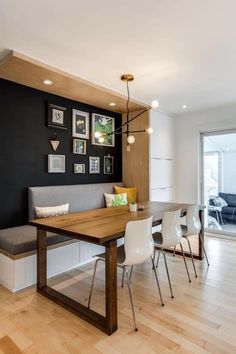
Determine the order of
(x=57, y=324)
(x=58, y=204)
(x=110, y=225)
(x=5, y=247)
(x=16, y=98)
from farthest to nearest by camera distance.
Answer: (x=58, y=204), (x=16, y=98), (x=5, y=247), (x=110, y=225), (x=57, y=324)

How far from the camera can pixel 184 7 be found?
187cm

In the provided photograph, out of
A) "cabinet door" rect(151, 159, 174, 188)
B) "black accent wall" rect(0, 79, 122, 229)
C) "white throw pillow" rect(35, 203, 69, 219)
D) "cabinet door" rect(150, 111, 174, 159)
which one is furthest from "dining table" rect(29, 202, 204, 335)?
"cabinet door" rect(150, 111, 174, 159)

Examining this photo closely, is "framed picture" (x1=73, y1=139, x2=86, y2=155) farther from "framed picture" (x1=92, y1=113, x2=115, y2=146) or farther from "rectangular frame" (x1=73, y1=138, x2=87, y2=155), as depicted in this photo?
"framed picture" (x1=92, y1=113, x2=115, y2=146)

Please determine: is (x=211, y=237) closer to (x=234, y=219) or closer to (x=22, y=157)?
(x=234, y=219)

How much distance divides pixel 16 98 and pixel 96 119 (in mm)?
1547

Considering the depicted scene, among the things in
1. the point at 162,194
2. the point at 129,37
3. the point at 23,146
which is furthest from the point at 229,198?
the point at 23,146

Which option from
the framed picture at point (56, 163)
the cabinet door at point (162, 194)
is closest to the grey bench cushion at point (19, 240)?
the framed picture at point (56, 163)

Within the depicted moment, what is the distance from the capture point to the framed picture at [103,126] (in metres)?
4.44

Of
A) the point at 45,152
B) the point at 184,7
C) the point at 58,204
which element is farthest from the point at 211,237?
the point at 184,7

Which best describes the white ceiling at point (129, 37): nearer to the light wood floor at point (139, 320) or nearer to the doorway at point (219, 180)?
the doorway at point (219, 180)

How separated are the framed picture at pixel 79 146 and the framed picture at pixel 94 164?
0.76ft

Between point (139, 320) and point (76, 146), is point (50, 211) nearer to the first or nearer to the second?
point (76, 146)

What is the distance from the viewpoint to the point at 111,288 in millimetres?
1911

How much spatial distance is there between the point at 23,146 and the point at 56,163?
59 cm
